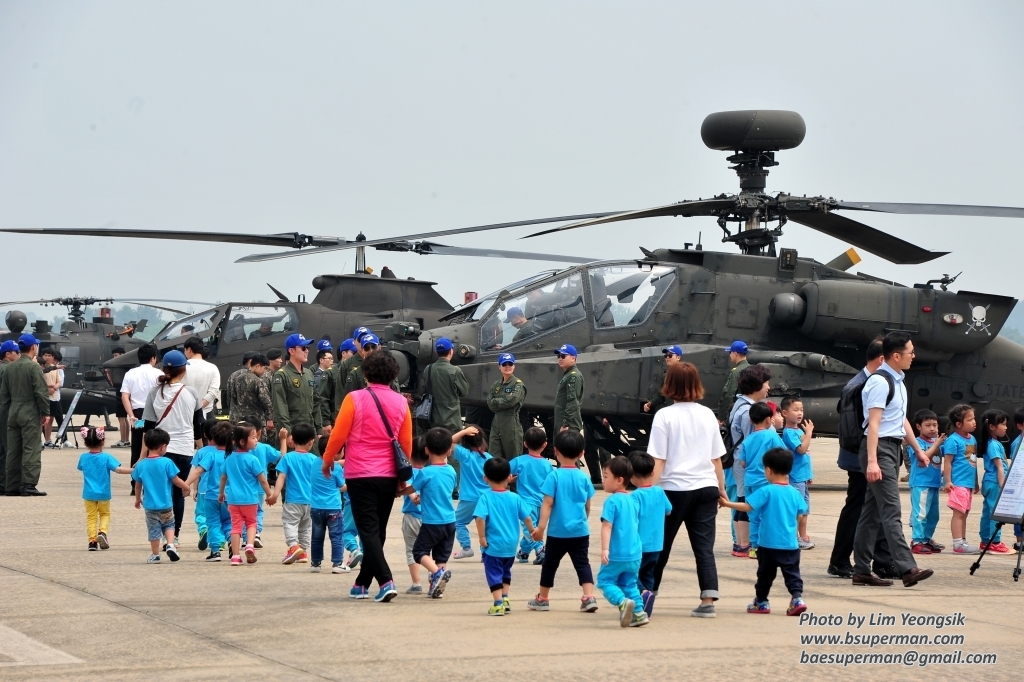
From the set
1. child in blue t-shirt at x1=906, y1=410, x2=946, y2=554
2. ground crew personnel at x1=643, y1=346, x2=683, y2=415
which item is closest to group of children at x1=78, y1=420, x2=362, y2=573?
child in blue t-shirt at x1=906, y1=410, x2=946, y2=554

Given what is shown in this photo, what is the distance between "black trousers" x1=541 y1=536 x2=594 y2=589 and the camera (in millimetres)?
7523

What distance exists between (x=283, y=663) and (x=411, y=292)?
1459cm

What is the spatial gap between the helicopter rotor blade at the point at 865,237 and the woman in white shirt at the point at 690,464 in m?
9.26

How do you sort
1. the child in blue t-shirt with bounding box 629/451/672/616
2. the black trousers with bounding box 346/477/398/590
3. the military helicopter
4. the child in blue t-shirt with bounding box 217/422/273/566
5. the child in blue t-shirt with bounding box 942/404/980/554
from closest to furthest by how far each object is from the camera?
the child in blue t-shirt with bounding box 629/451/672/616 < the black trousers with bounding box 346/477/398/590 < the child in blue t-shirt with bounding box 217/422/273/566 < the child in blue t-shirt with bounding box 942/404/980/554 < the military helicopter

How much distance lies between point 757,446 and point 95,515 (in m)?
5.13

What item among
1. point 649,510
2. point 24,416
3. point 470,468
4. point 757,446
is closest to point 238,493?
point 470,468

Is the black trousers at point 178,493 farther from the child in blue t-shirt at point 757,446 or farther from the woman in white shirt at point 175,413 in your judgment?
the child in blue t-shirt at point 757,446

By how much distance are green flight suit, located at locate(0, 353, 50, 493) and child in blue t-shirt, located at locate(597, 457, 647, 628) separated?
9.18m

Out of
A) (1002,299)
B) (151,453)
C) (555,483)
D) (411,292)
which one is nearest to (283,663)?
(555,483)

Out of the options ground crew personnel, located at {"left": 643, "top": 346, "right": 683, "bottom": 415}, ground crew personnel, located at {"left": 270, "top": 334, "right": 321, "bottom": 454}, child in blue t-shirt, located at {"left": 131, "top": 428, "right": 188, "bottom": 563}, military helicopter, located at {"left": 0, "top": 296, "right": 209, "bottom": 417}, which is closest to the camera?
child in blue t-shirt, located at {"left": 131, "top": 428, "right": 188, "bottom": 563}

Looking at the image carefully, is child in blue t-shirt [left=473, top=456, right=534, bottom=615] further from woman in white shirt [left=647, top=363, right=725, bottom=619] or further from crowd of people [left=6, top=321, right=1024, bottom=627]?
woman in white shirt [left=647, top=363, right=725, bottom=619]

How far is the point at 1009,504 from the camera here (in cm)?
927

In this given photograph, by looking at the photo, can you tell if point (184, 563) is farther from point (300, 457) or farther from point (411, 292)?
point (411, 292)

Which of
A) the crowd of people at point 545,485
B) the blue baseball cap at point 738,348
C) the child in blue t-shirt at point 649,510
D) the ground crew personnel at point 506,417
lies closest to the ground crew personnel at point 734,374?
the blue baseball cap at point 738,348
